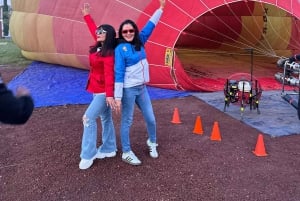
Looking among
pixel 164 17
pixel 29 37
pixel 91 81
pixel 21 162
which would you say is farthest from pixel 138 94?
pixel 29 37

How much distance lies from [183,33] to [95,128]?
5.10 m

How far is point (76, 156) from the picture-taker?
4.25 m

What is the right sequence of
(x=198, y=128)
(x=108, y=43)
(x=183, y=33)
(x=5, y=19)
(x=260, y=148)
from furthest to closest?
(x=5, y=19)
(x=183, y=33)
(x=198, y=128)
(x=260, y=148)
(x=108, y=43)

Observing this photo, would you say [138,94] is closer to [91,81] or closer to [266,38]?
[91,81]

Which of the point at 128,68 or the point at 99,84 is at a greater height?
the point at 128,68

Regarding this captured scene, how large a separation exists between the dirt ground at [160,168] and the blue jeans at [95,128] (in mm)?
149

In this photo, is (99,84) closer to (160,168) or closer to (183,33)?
(160,168)

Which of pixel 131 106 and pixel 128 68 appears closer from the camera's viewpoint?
pixel 128 68

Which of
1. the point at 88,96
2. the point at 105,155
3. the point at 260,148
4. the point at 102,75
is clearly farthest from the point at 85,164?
the point at 88,96

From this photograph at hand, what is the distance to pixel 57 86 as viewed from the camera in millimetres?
7688

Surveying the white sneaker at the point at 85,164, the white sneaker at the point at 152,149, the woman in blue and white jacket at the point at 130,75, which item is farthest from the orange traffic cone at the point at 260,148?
the white sneaker at the point at 85,164

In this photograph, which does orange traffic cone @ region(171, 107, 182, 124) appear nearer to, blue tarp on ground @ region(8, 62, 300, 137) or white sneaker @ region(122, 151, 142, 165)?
blue tarp on ground @ region(8, 62, 300, 137)

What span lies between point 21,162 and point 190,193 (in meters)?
1.82

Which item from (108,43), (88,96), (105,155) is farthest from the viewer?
(88,96)
